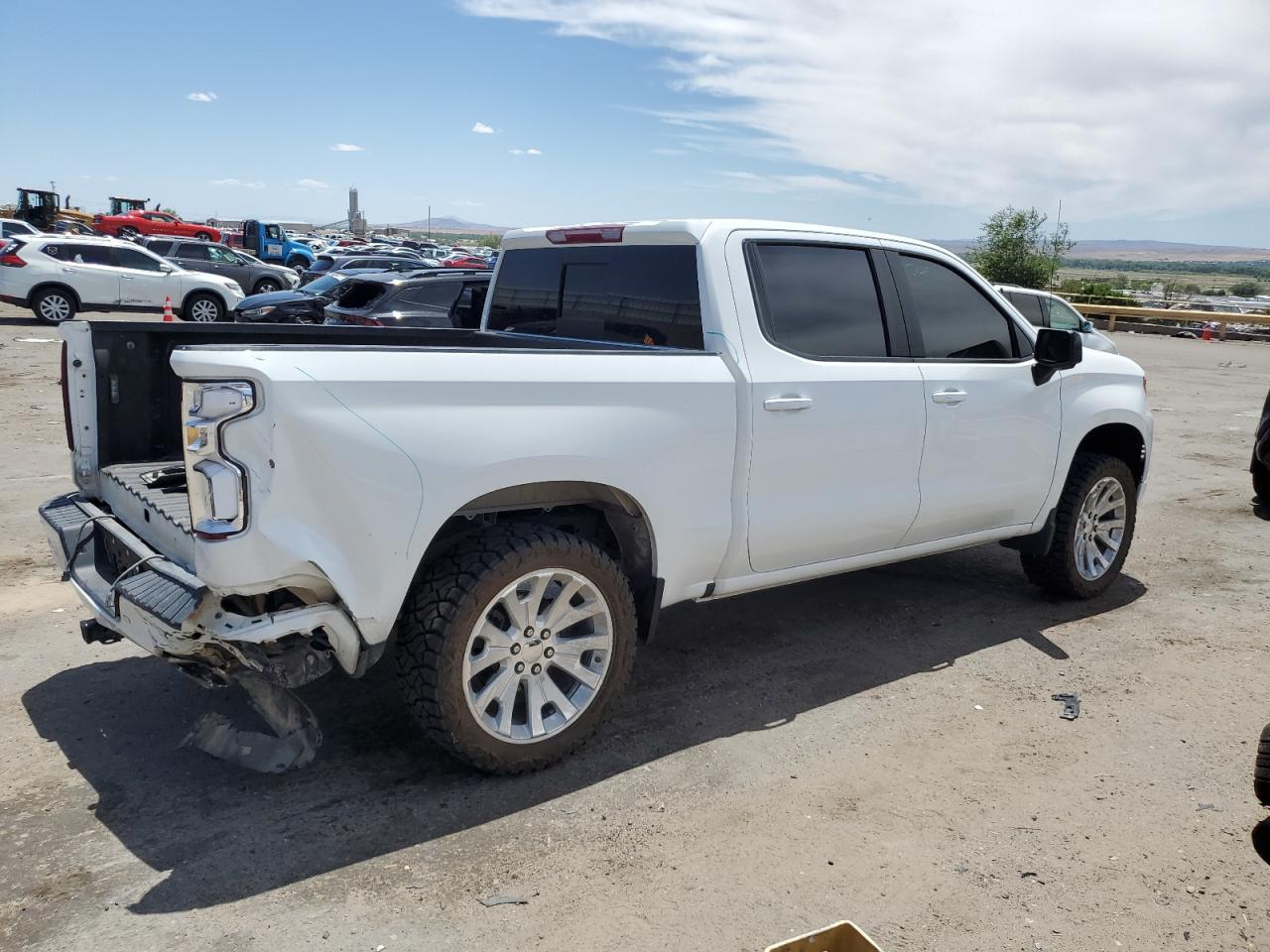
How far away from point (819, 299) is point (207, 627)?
2.80 m

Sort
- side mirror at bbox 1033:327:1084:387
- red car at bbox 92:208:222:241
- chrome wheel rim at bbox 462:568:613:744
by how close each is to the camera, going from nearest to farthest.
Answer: chrome wheel rim at bbox 462:568:613:744
side mirror at bbox 1033:327:1084:387
red car at bbox 92:208:222:241

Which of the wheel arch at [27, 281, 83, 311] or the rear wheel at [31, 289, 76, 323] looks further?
the rear wheel at [31, 289, 76, 323]

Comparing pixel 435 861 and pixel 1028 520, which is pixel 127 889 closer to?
pixel 435 861

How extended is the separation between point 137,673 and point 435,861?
80.9 inches

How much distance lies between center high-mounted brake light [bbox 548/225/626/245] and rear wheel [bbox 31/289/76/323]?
16883mm

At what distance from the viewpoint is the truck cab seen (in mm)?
42781

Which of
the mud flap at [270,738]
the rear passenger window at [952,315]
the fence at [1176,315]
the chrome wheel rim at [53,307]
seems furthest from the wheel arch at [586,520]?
the fence at [1176,315]

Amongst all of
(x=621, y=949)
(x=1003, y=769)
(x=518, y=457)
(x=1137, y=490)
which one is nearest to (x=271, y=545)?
(x=518, y=457)

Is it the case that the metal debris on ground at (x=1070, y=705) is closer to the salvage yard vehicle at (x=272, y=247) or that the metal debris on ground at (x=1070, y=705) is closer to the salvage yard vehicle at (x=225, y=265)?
the salvage yard vehicle at (x=225, y=265)

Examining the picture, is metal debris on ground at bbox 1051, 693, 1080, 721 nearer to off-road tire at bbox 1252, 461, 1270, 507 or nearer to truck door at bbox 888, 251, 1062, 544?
truck door at bbox 888, 251, 1062, 544

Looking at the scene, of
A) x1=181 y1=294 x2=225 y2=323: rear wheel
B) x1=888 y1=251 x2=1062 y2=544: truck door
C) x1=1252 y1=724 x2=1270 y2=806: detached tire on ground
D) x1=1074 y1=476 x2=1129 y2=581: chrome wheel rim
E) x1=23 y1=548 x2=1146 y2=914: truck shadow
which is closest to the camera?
x1=1252 y1=724 x2=1270 y2=806: detached tire on ground

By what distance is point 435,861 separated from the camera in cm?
323

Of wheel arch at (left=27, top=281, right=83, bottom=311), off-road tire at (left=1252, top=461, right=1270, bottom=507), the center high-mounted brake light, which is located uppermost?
the center high-mounted brake light

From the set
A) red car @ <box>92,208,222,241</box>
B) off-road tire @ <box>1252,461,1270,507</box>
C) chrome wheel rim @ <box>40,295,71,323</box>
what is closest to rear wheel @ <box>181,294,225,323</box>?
chrome wheel rim @ <box>40,295,71,323</box>
